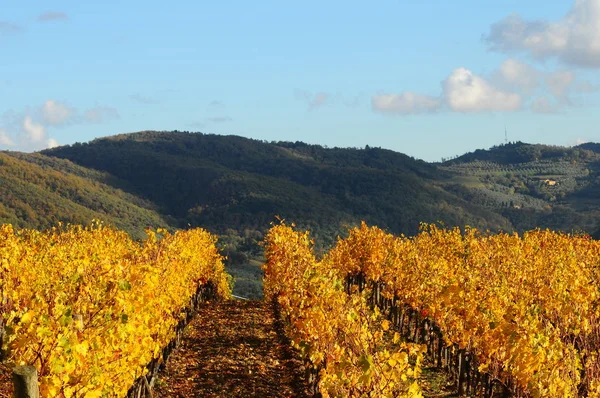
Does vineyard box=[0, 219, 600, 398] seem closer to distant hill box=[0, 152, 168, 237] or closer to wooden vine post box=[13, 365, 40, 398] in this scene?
wooden vine post box=[13, 365, 40, 398]

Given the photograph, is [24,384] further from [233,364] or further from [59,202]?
[59,202]

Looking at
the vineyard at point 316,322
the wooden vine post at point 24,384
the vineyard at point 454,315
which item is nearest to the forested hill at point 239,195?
the vineyard at point 316,322

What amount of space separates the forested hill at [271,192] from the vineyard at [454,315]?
9872cm

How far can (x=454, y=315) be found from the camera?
20969 mm

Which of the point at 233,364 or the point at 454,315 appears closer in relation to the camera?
the point at 454,315

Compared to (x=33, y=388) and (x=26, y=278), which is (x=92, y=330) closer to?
(x=33, y=388)

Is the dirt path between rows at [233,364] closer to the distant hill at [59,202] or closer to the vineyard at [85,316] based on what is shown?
the vineyard at [85,316]

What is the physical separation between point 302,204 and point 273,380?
407 feet

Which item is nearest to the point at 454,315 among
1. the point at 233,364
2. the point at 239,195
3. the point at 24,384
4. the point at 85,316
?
the point at 233,364

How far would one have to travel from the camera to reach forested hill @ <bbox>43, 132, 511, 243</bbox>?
458ft

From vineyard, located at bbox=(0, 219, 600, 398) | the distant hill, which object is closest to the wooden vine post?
vineyard, located at bbox=(0, 219, 600, 398)

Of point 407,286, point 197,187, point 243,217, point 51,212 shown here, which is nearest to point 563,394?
point 407,286

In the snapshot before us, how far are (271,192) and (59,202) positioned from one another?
50.0m

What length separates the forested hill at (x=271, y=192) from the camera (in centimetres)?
13975
